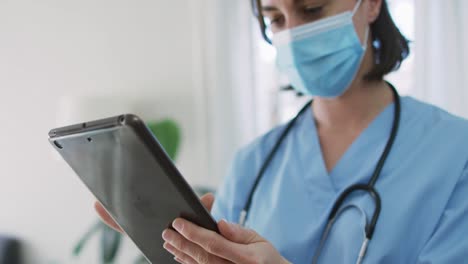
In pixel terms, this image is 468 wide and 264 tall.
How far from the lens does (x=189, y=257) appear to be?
0.62 metres

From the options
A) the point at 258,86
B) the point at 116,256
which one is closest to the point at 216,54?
the point at 258,86

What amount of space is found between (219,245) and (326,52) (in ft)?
1.79

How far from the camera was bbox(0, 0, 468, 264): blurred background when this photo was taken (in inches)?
71.6

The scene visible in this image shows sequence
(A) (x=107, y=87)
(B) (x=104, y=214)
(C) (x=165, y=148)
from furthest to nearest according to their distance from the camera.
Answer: (A) (x=107, y=87), (C) (x=165, y=148), (B) (x=104, y=214)

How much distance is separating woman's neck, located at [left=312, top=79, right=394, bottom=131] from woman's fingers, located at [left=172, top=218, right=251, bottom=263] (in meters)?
0.48

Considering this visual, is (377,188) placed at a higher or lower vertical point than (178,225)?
lower

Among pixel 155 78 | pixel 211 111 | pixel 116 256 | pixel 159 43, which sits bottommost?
pixel 116 256

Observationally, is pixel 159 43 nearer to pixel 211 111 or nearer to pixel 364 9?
pixel 211 111

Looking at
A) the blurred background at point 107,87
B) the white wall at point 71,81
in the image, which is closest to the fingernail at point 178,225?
the blurred background at point 107,87

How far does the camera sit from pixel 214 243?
540 mm

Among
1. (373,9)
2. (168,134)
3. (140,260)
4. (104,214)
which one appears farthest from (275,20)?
(140,260)

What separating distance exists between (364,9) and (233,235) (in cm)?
61

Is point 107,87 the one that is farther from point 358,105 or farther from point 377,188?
point 377,188

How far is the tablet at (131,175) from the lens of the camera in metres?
0.49
